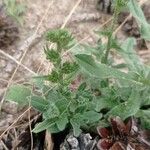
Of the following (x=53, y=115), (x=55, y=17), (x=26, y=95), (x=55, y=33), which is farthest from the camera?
(x=55, y=17)

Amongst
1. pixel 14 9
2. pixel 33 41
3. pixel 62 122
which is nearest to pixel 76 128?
pixel 62 122

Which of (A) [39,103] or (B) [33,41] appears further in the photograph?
(B) [33,41]

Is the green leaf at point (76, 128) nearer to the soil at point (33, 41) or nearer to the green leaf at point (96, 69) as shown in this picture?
the green leaf at point (96, 69)

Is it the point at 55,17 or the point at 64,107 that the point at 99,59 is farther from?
the point at 55,17

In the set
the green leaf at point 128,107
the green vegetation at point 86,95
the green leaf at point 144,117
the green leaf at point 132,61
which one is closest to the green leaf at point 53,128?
the green vegetation at point 86,95

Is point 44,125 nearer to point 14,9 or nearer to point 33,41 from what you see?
point 33,41

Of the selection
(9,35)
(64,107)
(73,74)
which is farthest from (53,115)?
(9,35)
